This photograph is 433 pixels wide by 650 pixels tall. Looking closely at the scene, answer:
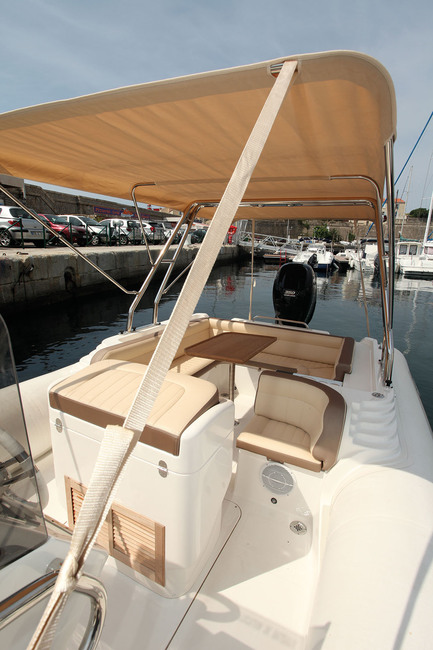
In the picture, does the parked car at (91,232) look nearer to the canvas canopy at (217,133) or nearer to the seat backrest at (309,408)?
the canvas canopy at (217,133)

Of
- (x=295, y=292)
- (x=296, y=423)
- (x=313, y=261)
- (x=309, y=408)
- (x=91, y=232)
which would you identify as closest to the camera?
(x=309, y=408)

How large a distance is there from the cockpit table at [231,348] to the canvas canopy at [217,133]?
4.73 feet

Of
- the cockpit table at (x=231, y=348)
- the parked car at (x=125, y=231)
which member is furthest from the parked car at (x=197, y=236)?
the cockpit table at (x=231, y=348)

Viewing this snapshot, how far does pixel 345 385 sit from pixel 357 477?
820mm

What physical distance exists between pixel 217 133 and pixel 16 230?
12.2 metres

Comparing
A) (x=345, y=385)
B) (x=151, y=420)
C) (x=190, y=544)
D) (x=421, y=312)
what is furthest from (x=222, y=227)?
(x=421, y=312)

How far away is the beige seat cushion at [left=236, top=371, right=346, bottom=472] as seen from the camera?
2010 millimetres

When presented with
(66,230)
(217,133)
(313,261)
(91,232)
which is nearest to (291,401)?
(217,133)

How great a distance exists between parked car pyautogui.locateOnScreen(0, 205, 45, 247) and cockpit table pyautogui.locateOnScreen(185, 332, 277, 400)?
10.7 metres

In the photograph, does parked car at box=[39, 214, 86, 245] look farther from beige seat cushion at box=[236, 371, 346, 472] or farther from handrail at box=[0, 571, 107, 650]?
handrail at box=[0, 571, 107, 650]

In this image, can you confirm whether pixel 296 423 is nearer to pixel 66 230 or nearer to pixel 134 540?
pixel 134 540

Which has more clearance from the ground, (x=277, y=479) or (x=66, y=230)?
(x=66, y=230)

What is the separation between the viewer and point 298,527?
2.09 metres

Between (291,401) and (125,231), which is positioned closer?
(291,401)
